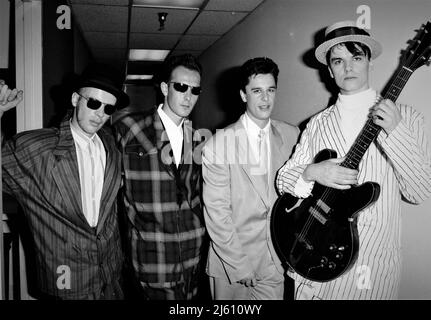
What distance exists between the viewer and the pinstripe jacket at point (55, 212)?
180 centimetres

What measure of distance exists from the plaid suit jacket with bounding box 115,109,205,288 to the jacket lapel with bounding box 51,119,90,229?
11.8 inches

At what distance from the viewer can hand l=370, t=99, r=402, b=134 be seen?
1.46 metres

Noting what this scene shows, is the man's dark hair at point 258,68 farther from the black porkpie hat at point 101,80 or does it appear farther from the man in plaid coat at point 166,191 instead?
the black porkpie hat at point 101,80

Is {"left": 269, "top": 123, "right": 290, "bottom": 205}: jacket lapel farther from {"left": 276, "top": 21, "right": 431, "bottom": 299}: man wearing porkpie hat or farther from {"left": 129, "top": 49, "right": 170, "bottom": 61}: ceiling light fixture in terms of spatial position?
{"left": 129, "top": 49, "right": 170, "bottom": 61}: ceiling light fixture

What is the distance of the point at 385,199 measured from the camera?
1.66m

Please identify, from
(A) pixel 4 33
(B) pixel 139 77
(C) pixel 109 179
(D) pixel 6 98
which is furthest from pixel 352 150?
(B) pixel 139 77

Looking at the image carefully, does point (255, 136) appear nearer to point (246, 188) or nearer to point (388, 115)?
point (246, 188)

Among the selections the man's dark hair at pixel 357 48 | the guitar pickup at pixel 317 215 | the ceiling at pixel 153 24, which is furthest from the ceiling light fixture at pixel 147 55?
the guitar pickup at pixel 317 215

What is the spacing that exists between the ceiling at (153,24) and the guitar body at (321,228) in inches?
119

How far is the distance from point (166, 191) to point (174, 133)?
386mm

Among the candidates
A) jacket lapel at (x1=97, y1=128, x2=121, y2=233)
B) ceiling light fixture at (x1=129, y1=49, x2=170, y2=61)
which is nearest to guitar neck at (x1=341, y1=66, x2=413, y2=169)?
jacket lapel at (x1=97, y1=128, x2=121, y2=233)

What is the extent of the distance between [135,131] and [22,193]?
72 cm

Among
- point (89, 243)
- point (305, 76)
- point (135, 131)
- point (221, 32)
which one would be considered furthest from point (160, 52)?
point (89, 243)

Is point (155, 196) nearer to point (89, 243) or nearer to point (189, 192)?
point (189, 192)
